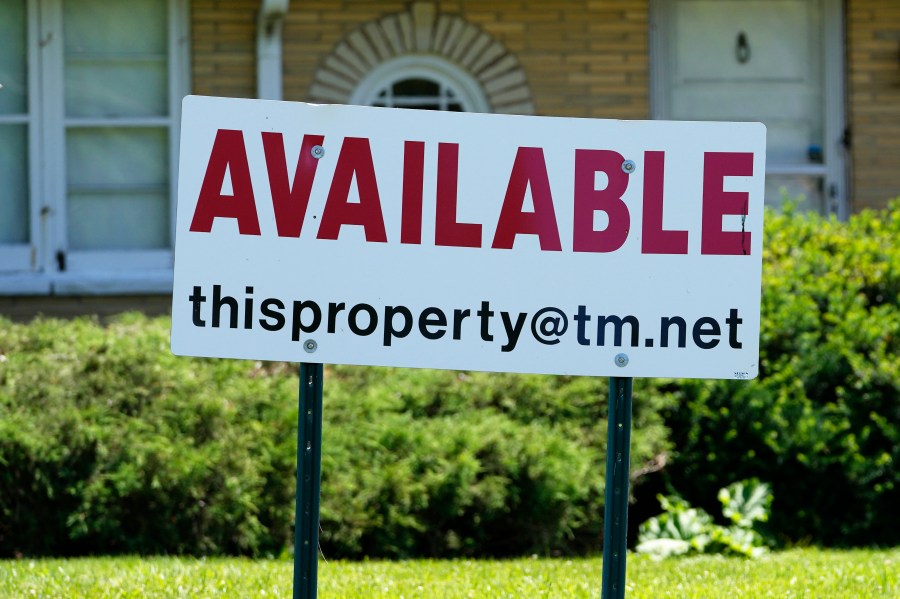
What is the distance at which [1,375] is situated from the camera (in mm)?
5973

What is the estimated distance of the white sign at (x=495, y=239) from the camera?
3.19 meters

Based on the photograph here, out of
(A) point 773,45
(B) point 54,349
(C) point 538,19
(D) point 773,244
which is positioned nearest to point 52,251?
(B) point 54,349

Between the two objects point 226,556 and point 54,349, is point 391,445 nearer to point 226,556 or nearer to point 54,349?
point 226,556

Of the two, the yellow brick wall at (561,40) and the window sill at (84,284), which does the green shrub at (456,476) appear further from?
the yellow brick wall at (561,40)

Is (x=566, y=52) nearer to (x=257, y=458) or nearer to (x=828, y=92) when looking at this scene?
(x=828, y=92)

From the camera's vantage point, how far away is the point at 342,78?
10.0 m

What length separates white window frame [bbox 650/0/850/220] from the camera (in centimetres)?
1047

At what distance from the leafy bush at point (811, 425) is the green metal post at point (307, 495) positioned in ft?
12.6

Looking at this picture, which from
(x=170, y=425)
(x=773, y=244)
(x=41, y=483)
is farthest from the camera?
(x=773, y=244)

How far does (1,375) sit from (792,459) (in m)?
4.08

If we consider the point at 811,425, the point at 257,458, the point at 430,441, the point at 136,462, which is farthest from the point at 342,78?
the point at 136,462

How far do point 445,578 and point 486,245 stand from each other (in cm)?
221

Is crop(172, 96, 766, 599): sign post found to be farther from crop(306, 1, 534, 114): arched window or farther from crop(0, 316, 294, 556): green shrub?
crop(306, 1, 534, 114): arched window

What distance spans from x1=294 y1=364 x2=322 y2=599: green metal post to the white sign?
0.46ft
